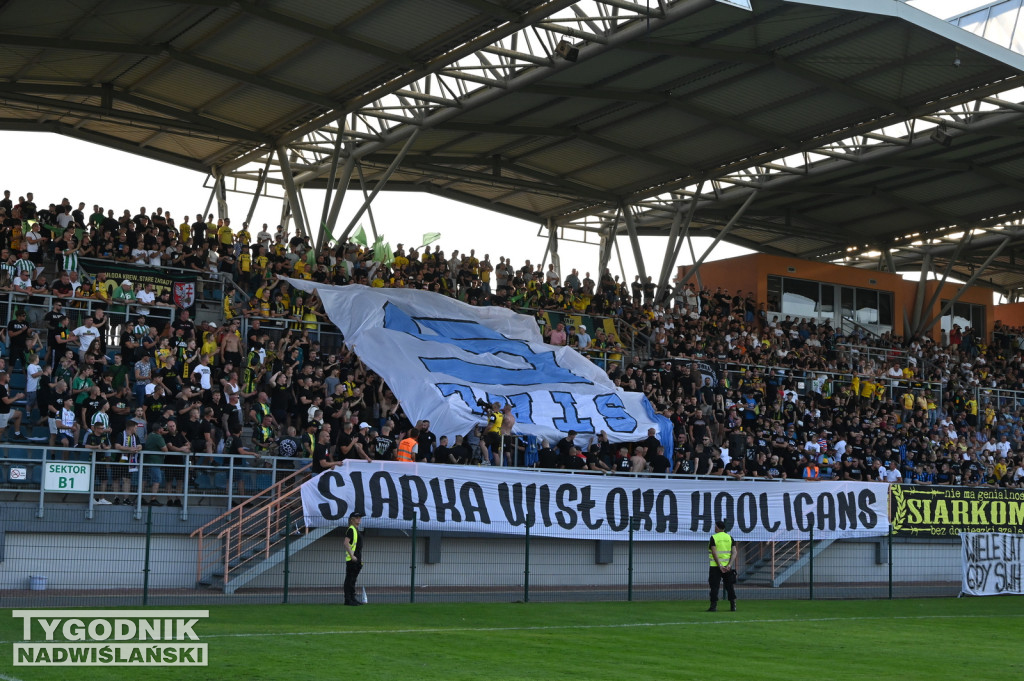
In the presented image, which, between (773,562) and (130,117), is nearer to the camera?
(773,562)

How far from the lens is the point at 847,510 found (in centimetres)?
2720

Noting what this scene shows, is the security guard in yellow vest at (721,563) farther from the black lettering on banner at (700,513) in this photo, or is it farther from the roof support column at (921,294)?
the roof support column at (921,294)

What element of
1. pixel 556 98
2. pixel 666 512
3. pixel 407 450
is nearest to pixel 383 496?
pixel 407 450

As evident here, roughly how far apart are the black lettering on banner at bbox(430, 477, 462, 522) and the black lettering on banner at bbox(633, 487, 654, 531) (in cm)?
404

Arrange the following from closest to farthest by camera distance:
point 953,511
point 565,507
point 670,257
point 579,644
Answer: point 579,644
point 565,507
point 953,511
point 670,257

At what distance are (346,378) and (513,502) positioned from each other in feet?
18.1

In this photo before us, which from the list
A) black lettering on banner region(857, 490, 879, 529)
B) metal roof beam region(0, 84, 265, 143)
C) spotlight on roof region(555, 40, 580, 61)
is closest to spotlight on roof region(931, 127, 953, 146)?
spotlight on roof region(555, 40, 580, 61)

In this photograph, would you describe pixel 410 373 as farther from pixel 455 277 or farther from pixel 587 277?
pixel 587 277

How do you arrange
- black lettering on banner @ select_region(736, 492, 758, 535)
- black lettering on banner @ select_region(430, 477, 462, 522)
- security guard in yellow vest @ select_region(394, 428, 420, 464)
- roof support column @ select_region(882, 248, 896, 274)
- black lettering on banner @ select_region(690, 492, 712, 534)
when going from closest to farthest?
black lettering on banner @ select_region(430, 477, 462, 522)
security guard in yellow vest @ select_region(394, 428, 420, 464)
black lettering on banner @ select_region(690, 492, 712, 534)
black lettering on banner @ select_region(736, 492, 758, 535)
roof support column @ select_region(882, 248, 896, 274)

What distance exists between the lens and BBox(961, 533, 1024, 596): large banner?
87.6 ft

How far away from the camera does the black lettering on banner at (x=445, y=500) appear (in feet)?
73.6

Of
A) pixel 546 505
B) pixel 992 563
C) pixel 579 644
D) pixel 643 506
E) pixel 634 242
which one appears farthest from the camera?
pixel 634 242

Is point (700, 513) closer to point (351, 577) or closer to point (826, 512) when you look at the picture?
point (826, 512)

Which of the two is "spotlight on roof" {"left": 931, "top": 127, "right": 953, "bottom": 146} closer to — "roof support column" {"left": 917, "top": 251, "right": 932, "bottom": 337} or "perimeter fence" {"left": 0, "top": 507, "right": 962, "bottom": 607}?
"perimeter fence" {"left": 0, "top": 507, "right": 962, "bottom": 607}
